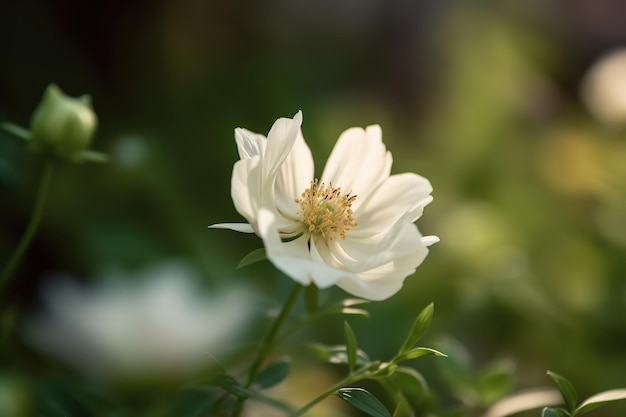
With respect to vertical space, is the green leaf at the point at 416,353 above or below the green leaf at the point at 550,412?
above

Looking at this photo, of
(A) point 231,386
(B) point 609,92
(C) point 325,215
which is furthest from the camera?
(B) point 609,92

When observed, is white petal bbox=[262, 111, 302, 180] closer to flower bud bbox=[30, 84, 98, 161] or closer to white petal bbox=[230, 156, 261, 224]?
white petal bbox=[230, 156, 261, 224]

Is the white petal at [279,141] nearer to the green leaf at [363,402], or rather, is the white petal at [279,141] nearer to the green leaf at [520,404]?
the green leaf at [363,402]

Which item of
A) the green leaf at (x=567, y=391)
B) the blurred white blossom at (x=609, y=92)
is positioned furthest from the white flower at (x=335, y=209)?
the blurred white blossom at (x=609, y=92)

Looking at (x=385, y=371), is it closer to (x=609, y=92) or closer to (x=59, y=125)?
(x=59, y=125)

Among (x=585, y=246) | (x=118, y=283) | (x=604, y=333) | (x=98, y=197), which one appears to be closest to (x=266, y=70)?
(x=98, y=197)

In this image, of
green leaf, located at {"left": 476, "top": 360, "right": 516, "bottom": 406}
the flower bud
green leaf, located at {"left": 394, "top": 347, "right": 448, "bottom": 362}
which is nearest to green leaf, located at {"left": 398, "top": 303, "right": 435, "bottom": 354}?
green leaf, located at {"left": 394, "top": 347, "right": 448, "bottom": 362}

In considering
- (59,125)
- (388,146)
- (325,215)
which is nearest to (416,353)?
(325,215)

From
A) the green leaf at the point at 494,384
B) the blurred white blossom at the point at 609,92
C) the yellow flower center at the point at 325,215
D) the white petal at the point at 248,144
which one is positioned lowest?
the green leaf at the point at 494,384

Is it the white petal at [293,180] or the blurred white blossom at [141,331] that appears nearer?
the blurred white blossom at [141,331]
